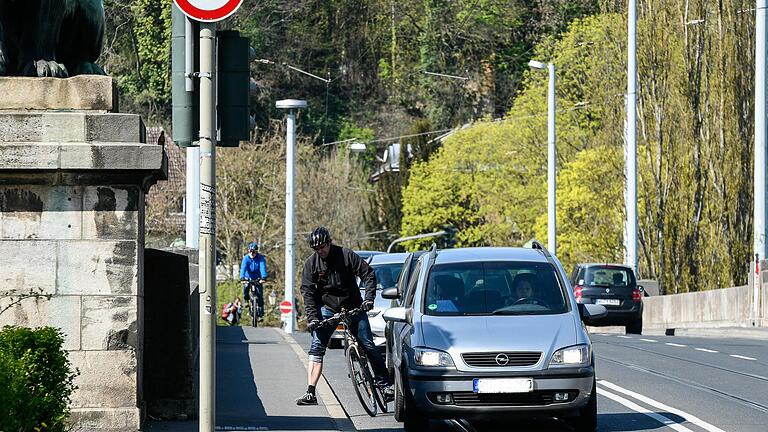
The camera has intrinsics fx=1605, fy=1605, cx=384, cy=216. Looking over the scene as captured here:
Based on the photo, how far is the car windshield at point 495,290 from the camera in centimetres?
1395

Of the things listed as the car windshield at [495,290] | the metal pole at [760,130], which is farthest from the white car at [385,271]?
the metal pole at [760,130]

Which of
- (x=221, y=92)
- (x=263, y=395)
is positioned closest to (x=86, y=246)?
(x=221, y=92)

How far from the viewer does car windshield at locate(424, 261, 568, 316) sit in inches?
549

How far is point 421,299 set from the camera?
14141 mm

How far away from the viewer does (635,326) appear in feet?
125

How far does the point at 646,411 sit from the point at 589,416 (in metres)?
2.15

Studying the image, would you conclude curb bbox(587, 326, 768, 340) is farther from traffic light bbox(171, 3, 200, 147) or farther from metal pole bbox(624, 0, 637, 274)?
traffic light bbox(171, 3, 200, 147)

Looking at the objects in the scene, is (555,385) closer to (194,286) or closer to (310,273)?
(310,273)

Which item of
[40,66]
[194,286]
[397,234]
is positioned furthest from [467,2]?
[40,66]

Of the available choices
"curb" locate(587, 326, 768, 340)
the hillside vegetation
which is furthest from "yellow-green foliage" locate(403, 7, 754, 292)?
"curb" locate(587, 326, 768, 340)

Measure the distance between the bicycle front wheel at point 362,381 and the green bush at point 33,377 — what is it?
5.32 metres

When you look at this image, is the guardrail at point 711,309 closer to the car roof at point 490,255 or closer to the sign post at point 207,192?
the car roof at point 490,255

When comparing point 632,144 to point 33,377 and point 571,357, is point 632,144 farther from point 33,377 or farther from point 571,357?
point 33,377

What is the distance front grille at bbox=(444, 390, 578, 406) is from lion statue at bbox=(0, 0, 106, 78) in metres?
3.90
